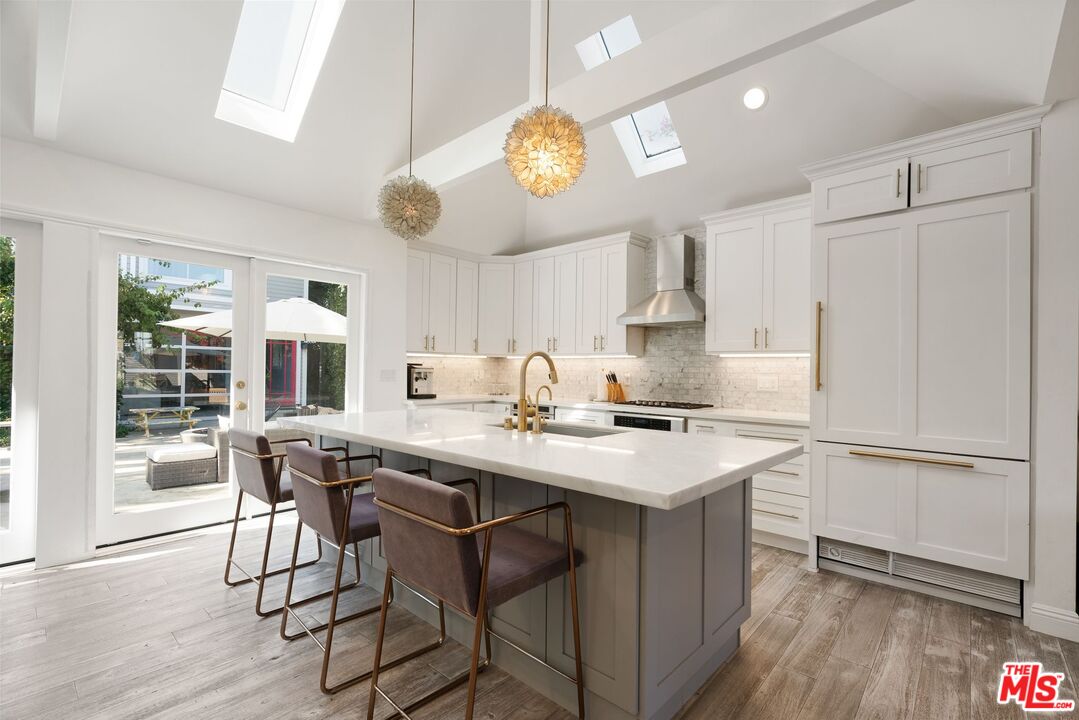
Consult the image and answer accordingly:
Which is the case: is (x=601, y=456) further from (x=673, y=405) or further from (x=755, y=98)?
(x=755, y=98)

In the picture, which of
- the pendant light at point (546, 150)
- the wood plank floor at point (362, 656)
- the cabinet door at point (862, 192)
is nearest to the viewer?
the wood plank floor at point (362, 656)

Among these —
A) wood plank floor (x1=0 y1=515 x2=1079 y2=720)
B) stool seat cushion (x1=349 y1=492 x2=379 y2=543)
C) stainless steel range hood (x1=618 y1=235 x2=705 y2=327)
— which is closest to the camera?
wood plank floor (x1=0 y1=515 x2=1079 y2=720)

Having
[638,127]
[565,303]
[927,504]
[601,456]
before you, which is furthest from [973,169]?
[565,303]

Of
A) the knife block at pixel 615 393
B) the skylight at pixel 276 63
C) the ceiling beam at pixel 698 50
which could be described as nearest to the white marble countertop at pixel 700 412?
the knife block at pixel 615 393

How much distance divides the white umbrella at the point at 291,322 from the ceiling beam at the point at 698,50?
276 cm

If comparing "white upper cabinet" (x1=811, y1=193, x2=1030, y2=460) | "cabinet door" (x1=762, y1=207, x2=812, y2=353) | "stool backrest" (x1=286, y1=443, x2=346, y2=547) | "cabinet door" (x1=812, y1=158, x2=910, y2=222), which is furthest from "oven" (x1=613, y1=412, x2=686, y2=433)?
"stool backrest" (x1=286, y1=443, x2=346, y2=547)

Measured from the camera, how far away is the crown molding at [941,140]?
100.0 inches

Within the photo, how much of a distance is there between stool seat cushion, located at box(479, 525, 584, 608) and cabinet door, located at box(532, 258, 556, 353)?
374 cm

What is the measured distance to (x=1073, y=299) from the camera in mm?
2428

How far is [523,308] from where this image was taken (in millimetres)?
5855

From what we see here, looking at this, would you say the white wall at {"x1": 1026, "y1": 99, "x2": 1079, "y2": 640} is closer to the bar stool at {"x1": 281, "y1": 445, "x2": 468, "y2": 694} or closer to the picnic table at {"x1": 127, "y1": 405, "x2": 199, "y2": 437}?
the bar stool at {"x1": 281, "y1": 445, "x2": 468, "y2": 694}

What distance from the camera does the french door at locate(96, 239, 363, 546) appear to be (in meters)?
3.50

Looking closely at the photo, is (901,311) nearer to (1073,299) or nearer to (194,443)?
(1073,299)

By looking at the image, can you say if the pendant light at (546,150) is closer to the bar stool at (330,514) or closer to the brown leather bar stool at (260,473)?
the bar stool at (330,514)
